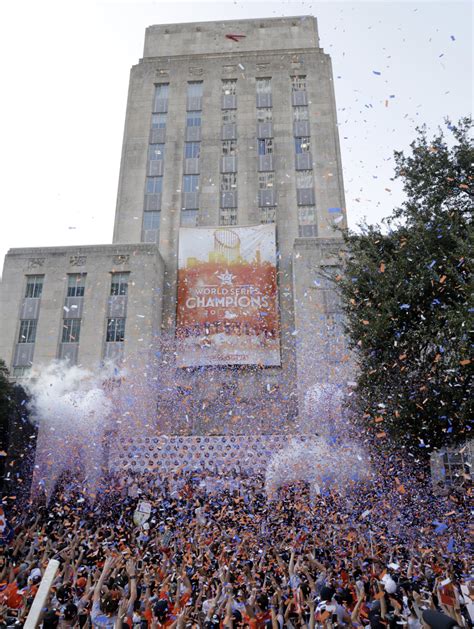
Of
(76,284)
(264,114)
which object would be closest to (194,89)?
(264,114)

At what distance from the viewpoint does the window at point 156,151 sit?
48406mm

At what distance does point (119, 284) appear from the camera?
40.4 metres

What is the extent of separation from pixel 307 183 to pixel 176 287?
15893mm

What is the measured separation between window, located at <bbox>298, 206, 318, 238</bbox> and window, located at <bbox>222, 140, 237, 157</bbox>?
8.99 metres

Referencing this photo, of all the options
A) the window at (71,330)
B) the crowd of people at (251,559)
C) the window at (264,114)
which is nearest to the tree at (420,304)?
the crowd of people at (251,559)

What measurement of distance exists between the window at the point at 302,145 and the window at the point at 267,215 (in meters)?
6.61

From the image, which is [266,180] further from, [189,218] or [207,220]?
[189,218]

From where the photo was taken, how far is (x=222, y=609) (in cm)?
826

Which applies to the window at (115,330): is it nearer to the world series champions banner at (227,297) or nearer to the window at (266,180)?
the world series champions banner at (227,297)

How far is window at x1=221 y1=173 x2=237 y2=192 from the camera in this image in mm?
46812

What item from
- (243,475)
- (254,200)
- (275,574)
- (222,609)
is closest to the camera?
(222,609)

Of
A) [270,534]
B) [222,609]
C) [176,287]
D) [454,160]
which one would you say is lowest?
[222,609]

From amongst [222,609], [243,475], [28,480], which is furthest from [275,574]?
[28,480]

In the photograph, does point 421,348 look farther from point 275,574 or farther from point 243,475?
point 243,475
